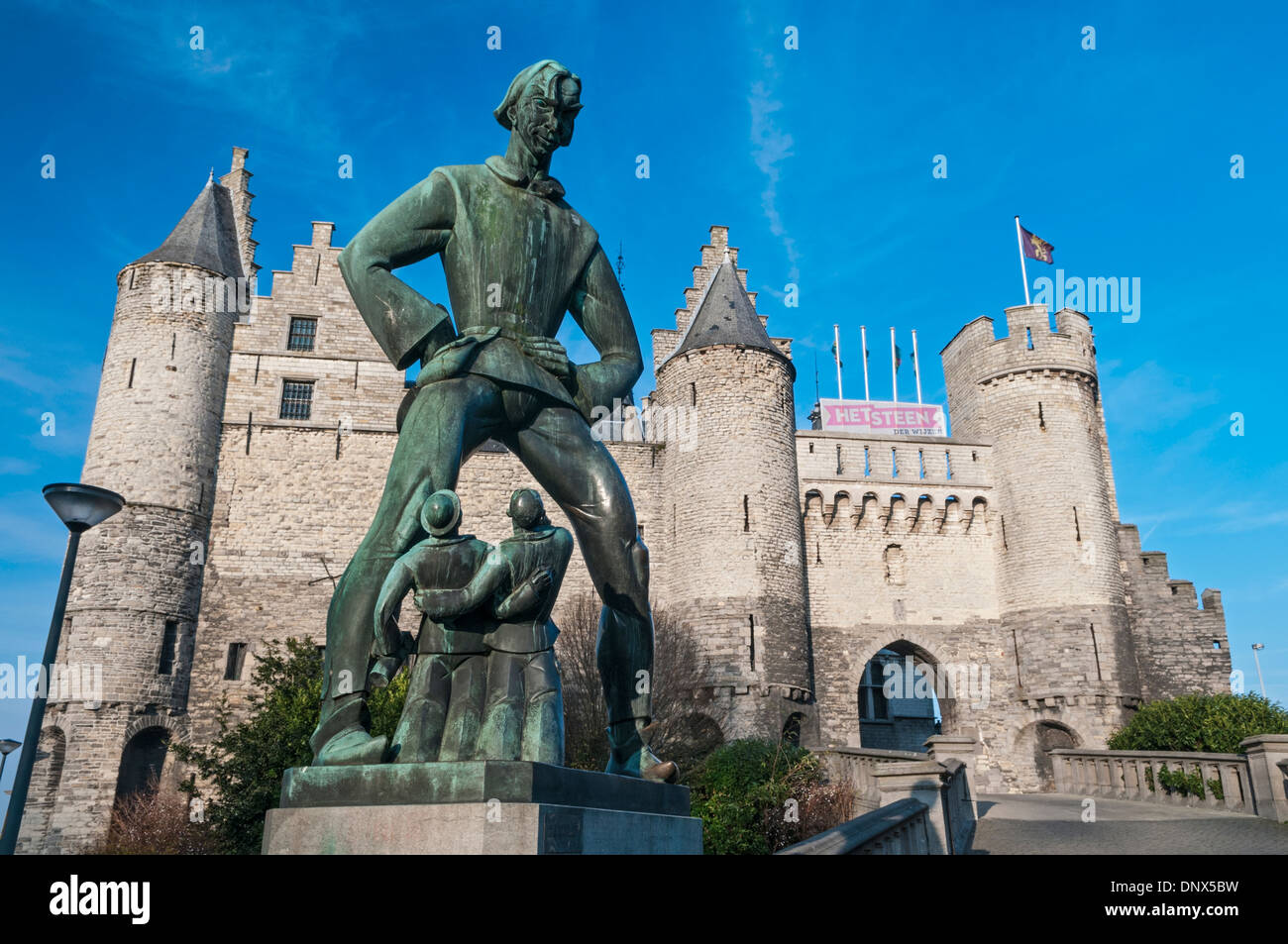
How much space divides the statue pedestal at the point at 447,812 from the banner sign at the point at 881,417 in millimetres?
31869

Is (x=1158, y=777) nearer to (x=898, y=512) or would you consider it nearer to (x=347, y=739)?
(x=898, y=512)

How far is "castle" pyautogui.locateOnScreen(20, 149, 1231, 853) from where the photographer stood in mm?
24016

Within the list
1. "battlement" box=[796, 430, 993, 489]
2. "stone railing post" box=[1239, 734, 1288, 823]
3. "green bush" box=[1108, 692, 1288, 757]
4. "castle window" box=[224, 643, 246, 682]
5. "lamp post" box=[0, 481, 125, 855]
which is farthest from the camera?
"battlement" box=[796, 430, 993, 489]

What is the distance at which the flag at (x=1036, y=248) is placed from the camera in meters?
31.2

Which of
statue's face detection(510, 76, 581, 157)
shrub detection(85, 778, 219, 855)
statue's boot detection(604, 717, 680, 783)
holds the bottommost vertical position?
shrub detection(85, 778, 219, 855)

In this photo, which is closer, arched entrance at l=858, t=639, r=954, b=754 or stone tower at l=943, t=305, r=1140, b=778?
stone tower at l=943, t=305, r=1140, b=778

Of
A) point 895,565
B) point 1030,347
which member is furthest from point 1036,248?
point 895,565

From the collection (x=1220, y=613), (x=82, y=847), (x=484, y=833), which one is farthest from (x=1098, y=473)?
(x=484, y=833)

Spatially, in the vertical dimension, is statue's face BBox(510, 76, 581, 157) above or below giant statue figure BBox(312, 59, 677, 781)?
above

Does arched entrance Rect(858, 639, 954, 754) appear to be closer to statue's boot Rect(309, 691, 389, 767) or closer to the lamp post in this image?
the lamp post

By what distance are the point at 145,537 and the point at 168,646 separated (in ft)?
9.15

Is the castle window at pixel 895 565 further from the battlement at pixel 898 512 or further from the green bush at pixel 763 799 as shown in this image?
the green bush at pixel 763 799

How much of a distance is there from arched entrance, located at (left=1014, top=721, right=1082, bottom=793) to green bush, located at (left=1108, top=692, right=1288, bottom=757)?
21.3 ft

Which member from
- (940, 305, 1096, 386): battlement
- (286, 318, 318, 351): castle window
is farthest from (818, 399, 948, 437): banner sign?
(286, 318, 318, 351): castle window
